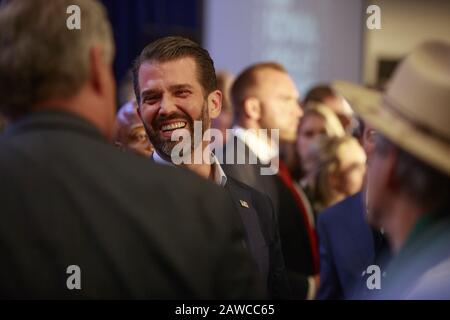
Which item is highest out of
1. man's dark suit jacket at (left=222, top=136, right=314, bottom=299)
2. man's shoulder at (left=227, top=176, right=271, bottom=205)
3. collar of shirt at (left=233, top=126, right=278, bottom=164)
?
man's shoulder at (left=227, top=176, right=271, bottom=205)

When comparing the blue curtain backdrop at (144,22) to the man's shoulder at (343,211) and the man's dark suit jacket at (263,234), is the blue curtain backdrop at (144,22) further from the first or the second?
the man's dark suit jacket at (263,234)

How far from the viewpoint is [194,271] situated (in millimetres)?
1319

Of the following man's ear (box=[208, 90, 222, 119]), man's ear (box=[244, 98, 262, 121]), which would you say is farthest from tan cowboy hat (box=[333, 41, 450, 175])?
man's ear (box=[244, 98, 262, 121])

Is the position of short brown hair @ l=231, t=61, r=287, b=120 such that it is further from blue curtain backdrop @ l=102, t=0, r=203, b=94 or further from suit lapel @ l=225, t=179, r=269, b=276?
blue curtain backdrop @ l=102, t=0, r=203, b=94

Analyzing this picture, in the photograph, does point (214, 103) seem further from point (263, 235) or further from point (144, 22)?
point (144, 22)

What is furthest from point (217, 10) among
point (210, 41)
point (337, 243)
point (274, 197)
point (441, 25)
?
point (337, 243)

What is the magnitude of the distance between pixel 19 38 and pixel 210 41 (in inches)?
216

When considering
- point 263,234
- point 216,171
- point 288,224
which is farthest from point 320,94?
point 263,234

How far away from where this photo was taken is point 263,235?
89.8 inches

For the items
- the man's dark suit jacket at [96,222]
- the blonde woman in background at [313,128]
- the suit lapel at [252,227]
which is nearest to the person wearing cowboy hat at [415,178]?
Result: the man's dark suit jacket at [96,222]

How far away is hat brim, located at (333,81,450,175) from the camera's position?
1388 millimetres

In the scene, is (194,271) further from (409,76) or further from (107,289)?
(409,76)

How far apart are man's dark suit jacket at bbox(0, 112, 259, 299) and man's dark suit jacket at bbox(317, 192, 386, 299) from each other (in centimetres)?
123

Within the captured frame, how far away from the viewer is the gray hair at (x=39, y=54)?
1341mm
